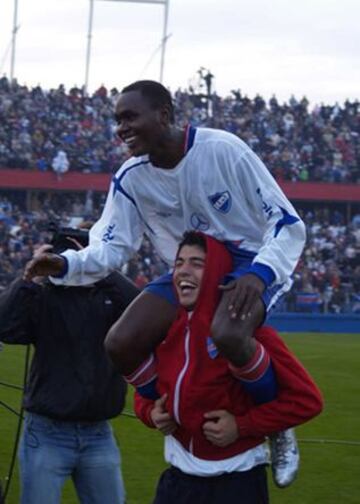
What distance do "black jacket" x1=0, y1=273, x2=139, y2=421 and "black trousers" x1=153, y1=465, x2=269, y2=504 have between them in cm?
161

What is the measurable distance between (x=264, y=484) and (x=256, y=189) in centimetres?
106

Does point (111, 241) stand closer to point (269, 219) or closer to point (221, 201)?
point (221, 201)

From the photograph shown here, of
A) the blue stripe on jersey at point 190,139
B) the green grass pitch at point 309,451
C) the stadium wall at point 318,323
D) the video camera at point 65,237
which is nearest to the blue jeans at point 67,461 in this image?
the video camera at point 65,237

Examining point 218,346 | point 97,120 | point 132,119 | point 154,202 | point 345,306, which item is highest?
point 132,119

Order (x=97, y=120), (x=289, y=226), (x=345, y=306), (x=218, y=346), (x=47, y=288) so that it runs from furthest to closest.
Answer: (x=97, y=120), (x=345, y=306), (x=47, y=288), (x=289, y=226), (x=218, y=346)

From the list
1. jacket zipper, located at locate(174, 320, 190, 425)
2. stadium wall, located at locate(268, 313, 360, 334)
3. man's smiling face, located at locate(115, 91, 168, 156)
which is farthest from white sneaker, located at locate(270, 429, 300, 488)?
stadium wall, located at locate(268, 313, 360, 334)

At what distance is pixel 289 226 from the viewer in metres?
4.38

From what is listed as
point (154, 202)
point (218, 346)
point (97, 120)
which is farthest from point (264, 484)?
point (97, 120)

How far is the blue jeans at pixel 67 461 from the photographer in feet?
19.0

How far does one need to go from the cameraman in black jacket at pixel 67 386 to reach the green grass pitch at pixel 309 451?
288cm

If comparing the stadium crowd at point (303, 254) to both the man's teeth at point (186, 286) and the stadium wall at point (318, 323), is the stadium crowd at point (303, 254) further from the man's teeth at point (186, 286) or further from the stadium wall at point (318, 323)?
the man's teeth at point (186, 286)

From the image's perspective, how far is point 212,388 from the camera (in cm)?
412

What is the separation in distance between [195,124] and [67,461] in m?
34.9

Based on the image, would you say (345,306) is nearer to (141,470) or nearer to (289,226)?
(141,470)
